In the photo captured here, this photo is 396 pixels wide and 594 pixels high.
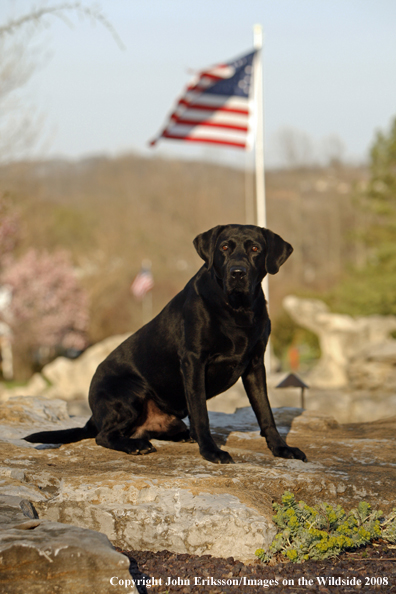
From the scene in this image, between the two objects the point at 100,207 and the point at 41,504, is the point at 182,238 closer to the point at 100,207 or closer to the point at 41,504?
the point at 100,207

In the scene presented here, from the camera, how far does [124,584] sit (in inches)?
84.8

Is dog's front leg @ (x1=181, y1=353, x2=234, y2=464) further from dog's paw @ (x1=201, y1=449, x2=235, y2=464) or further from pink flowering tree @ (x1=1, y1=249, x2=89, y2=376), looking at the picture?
pink flowering tree @ (x1=1, y1=249, x2=89, y2=376)

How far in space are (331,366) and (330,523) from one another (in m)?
16.2

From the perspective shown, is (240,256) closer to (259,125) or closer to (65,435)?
(65,435)

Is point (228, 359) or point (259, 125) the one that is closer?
point (228, 359)

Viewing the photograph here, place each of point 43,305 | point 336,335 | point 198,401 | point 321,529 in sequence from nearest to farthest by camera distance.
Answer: point 321,529, point 198,401, point 336,335, point 43,305

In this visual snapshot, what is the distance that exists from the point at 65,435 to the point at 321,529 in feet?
5.97

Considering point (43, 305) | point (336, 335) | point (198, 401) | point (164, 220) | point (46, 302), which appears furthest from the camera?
point (164, 220)

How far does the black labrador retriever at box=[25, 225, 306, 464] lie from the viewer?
357 cm

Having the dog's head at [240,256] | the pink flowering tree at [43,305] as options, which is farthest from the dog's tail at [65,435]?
the pink flowering tree at [43,305]

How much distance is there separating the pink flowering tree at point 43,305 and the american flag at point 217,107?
55.0 ft

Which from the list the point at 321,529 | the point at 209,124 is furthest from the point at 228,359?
the point at 209,124

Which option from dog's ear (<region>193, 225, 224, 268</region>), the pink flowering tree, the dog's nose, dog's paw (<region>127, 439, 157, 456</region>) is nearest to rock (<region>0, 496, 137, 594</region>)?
dog's paw (<region>127, 439, 157, 456</region>)

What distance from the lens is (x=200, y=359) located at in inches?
141
